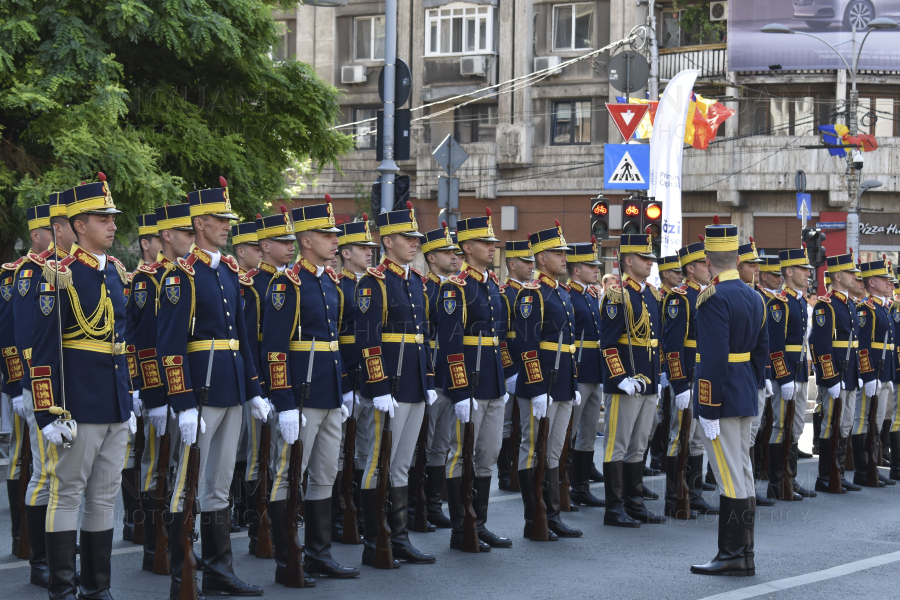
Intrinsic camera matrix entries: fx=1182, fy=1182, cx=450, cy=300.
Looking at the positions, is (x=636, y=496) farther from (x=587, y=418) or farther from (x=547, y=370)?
→ (x=547, y=370)

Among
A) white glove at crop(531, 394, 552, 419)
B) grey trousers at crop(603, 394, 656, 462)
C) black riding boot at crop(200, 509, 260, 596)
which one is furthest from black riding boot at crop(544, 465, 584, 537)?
black riding boot at crop(200, 509, 260, 596)

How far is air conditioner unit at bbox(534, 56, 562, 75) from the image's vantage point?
112ft

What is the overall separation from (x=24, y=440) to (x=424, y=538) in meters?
3.00

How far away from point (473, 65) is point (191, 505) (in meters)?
29.4

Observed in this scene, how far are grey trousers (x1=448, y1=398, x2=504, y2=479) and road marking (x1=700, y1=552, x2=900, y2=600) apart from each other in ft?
6.62

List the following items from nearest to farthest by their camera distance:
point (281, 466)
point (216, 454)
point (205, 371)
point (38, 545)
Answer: point (205, 371) < point (216, 454) < point (38, 545) < point (281, 466)

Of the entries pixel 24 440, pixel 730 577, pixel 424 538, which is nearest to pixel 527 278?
pixel 424 538

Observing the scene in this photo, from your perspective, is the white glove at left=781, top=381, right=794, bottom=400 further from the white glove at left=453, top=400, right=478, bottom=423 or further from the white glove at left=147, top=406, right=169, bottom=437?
the white glove at left=147, top=406, right=169, bottom=437

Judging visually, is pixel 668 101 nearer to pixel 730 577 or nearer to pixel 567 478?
pixel 567 478

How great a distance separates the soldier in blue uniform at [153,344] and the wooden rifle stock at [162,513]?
0.02 meters

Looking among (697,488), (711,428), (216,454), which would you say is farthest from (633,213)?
(216,454)

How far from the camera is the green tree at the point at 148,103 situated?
1580cm

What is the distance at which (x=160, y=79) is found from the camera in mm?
18266

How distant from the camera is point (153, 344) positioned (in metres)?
7.50
